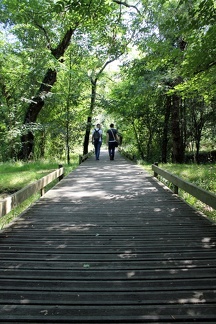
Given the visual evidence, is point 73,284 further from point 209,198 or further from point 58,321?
point 209,198

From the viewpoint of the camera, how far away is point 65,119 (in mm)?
16969

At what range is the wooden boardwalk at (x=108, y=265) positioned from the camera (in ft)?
8.16

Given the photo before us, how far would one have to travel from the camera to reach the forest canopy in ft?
25.6

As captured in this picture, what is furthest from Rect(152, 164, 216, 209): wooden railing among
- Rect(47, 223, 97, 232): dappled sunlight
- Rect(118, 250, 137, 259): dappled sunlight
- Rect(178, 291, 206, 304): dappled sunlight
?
Rect(178, 291, 206, 304): dappled sunlight

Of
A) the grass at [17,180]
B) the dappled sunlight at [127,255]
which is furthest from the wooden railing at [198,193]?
the grass at [17,180]

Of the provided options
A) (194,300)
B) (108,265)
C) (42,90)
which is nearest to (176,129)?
(42,90)

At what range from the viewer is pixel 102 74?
75.6 ft

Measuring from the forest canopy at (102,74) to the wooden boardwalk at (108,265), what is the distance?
409 cm

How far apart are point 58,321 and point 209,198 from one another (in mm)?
3362

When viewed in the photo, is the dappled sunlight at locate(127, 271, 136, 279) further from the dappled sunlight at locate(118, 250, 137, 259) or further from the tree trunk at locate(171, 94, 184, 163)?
the tree trunk at locate(171, 94, 184, 163)

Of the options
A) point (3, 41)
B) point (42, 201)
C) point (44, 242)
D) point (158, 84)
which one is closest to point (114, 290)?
point (44, 242)

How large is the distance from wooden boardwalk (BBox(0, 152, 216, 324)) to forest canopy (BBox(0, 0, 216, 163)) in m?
→ 4.09

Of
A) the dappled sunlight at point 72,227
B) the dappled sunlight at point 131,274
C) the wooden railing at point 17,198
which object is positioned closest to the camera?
the dappled sunlight at point 131,274

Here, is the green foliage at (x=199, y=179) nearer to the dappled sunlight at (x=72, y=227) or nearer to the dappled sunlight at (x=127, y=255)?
the dappled sunlight at (x=72, y=227)
